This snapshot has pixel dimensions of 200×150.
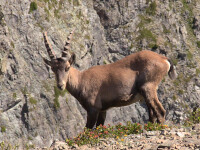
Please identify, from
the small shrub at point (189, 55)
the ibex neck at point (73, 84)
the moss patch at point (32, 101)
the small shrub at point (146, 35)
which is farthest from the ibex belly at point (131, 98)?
the small shrub at point (189, 55)

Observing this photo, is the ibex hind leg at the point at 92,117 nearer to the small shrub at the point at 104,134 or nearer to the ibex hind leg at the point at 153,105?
the small shrub at the point at 104,134

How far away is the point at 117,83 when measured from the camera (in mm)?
16469

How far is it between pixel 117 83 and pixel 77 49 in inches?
1302

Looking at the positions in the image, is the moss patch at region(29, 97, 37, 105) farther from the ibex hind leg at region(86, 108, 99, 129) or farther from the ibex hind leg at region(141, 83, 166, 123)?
the ibex hind leg at region(141, 83, 166, 123)

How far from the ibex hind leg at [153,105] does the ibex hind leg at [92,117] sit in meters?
2.21

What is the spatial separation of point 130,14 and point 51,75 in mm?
19378

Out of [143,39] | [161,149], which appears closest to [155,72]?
[161,149]

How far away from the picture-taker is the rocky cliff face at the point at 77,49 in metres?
41.7

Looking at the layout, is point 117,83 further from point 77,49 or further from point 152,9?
point 152,9

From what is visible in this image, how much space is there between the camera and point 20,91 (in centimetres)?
4181

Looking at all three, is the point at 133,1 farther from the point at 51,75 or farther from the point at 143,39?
the point at 51,75

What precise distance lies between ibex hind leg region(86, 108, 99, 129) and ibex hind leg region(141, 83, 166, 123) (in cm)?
221

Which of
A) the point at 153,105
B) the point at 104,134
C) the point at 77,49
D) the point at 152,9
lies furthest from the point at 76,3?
the point at 104,134

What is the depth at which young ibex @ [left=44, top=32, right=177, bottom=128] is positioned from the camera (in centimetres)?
1578
